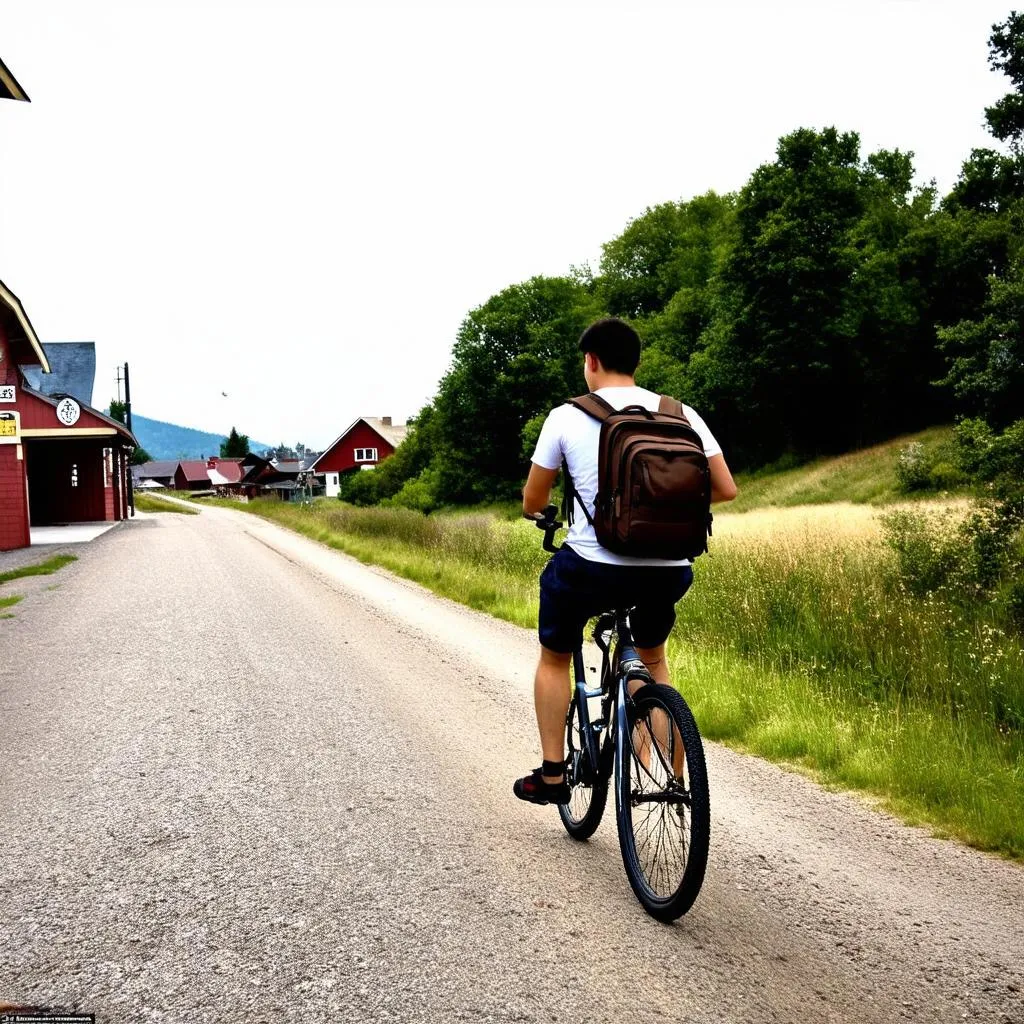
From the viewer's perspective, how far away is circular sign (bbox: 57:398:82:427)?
27094mm

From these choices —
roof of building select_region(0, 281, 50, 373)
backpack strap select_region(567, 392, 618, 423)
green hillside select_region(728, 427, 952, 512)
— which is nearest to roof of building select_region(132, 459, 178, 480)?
green hillside select_region(728, 427, 952, 512)

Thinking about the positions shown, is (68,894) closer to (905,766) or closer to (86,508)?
(905,766)

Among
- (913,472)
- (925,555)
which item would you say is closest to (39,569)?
(925,555)

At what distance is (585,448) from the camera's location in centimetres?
331

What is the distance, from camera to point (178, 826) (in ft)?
13.4

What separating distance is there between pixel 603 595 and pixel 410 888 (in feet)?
4.32

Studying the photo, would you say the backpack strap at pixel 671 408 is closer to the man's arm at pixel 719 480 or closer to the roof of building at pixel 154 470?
the man's arm at pixel 719 480

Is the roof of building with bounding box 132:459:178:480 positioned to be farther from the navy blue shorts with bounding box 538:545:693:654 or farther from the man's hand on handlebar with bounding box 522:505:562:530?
the navy blue shorts with bounding box 538:545:693:654

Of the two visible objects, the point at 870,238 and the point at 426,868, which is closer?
the point at 426,868

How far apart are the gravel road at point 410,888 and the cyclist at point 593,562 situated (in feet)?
2.78

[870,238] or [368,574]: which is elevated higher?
[870,238]

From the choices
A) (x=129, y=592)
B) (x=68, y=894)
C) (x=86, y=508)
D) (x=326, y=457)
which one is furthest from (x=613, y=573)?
(x=326, y=457)

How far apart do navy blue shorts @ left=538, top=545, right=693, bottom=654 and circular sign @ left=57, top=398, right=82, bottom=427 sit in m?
27.3

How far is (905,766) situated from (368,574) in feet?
39.8
